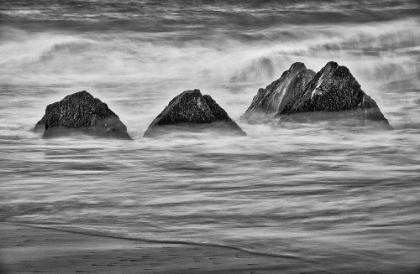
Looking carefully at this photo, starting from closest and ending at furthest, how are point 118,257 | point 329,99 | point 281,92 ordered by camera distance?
point 118,257, point 329,99, point 281,92

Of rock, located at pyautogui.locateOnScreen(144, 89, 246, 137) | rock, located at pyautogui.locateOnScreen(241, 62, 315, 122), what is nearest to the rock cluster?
rock, located at pyautogui.locateOnScreen(241, 62, 315, 122)

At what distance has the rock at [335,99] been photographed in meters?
11.4

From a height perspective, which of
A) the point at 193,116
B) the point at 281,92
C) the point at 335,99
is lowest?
the point at 193,116

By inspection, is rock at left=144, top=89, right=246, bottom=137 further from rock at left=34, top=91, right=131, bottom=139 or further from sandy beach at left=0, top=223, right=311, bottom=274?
sandy beach at left=0, top=223, right=311, bottom=274

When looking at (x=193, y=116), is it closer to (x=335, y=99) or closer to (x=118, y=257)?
(x=335, y=99)

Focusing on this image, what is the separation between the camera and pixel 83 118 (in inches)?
434

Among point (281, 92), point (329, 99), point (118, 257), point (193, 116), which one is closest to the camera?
point (118, 257)

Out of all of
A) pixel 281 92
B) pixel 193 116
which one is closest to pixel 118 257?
pixel 193 116

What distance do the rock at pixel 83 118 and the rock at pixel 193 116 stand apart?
2.15 feet

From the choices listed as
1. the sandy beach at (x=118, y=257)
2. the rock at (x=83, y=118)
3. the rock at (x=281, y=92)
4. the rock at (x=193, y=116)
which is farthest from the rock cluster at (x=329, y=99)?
the sandy beach at (x=118, y=257)

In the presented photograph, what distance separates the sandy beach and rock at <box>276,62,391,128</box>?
6.24 m

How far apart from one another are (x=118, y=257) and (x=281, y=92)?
774 centimetres

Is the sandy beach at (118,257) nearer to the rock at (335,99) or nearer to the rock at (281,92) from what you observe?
the rock at (335,99)

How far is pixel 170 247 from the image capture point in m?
5.53
